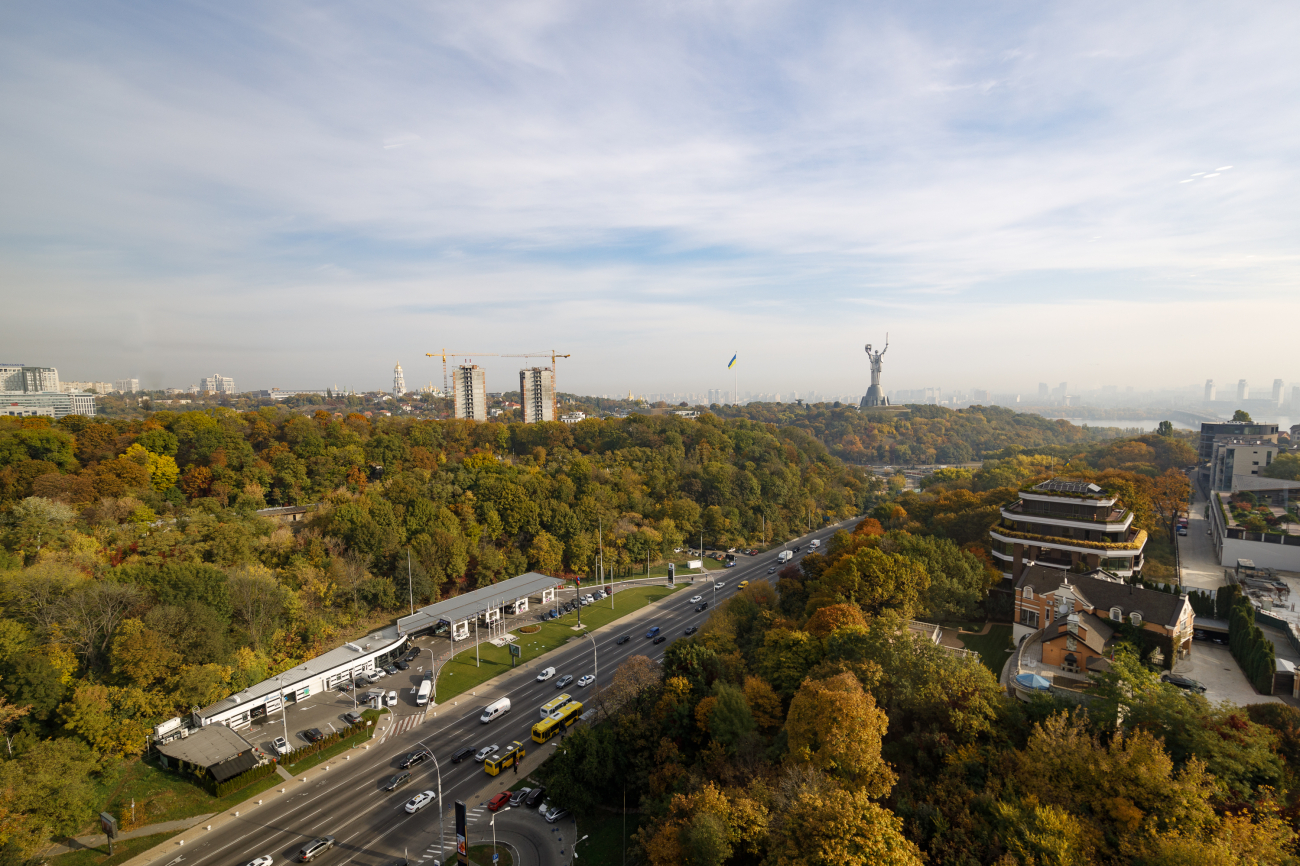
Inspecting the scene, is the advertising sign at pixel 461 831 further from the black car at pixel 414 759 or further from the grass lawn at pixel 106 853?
the grass lawn at pixel 106 853

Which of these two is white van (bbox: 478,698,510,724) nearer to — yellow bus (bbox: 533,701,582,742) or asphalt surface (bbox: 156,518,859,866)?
asphalt surface (bbox: 156,518,859,866)

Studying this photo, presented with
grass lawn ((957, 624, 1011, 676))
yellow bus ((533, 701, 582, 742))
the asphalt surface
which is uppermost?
grass lawn ((957, 624, 1011, 676))

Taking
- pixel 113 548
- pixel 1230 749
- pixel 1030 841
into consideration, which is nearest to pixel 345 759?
pixel 113 548

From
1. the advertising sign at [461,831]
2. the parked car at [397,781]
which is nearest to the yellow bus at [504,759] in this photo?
the parked car at [397,781]

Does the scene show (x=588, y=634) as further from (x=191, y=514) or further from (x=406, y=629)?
(x=191, y=514)

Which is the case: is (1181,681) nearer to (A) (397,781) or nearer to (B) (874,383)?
(A) (397,781)

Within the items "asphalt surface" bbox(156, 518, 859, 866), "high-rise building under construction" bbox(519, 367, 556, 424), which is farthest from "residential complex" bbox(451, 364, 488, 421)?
"asphalt surface" bbox(156, 518, 859, 866)
